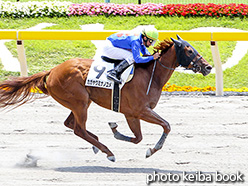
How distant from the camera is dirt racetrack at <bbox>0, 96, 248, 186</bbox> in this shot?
5742 mm

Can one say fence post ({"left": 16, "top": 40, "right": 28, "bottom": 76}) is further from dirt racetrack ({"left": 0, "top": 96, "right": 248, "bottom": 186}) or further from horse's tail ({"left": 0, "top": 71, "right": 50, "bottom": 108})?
horse's tail ({"left": 0, "top": 71, "right": 50, "bottom": 108})

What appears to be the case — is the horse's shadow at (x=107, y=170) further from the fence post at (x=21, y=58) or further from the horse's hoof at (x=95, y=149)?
the fence post at (x=21, y=58)

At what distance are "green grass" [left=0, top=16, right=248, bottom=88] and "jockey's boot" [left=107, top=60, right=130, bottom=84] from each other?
407 centimetres

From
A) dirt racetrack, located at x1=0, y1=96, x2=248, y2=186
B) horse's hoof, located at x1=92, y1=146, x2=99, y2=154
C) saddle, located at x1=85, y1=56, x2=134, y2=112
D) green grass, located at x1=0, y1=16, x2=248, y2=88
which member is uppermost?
saddle, located at x1=85, y1=56, x2=134, y2=112

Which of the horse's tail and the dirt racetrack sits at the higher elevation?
the horse's tail

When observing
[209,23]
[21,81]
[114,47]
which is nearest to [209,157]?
[114,47]

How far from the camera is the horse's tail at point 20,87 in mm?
6895

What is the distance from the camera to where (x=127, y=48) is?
262 inches

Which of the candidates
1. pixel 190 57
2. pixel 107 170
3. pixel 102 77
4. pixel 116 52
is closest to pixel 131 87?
pixel 102 77

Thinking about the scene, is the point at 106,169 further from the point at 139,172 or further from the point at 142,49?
the point at 142,49

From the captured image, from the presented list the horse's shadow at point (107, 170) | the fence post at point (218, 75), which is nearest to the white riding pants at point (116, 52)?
the horse's shadow at point (107, 170)

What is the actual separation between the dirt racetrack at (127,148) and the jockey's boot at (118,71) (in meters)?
0.93

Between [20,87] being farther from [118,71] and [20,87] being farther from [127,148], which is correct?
[127,148]

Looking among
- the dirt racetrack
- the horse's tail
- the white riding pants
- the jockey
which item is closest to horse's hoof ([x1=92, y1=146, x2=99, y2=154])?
the dirt racetrack
